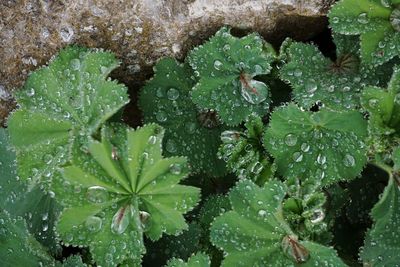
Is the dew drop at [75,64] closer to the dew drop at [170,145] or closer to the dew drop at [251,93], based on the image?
the dew drop at [170,145]

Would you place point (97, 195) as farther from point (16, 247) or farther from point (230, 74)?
point (230, 74)

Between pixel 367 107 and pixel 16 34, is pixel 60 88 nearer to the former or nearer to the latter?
pixel 16 34

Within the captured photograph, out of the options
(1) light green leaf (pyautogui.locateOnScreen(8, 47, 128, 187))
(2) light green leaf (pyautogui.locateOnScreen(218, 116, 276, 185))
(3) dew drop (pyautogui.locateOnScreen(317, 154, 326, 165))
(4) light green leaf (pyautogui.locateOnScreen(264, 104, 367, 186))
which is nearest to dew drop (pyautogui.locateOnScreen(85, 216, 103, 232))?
(1) light green leaf (pyautogui.locateOnScreen(8, 47, 128, 187))

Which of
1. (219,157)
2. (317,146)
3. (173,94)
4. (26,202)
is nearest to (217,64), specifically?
(173,94)

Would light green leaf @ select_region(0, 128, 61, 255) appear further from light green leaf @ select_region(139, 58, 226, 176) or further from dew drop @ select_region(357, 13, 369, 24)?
dew drop @ select_region(357, 13, 369, 24)

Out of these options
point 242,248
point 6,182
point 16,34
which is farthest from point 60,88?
point 242,248

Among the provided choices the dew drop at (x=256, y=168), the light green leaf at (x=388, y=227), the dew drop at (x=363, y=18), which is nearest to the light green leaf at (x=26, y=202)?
the dew drop at (x=256, y=168)
